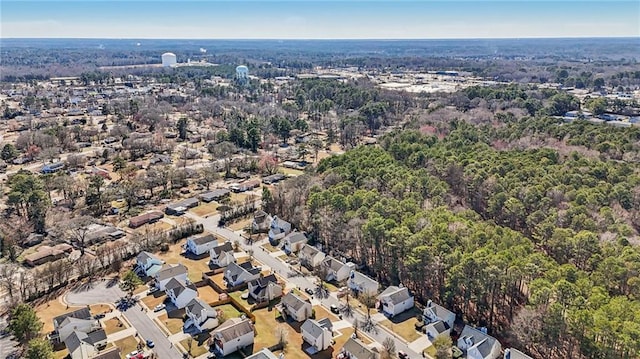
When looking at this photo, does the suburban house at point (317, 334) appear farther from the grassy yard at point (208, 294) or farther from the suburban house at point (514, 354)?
the suburban house at point (514, 354)

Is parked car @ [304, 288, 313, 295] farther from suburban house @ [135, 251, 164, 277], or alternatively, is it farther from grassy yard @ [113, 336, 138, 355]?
grassy yard @ [113, 336, 138, 355]

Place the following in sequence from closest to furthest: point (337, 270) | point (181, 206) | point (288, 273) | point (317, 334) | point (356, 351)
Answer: point (356, 351) < point (317, 334) < point (337, 270) < point (288, 273) < point (181, 206)

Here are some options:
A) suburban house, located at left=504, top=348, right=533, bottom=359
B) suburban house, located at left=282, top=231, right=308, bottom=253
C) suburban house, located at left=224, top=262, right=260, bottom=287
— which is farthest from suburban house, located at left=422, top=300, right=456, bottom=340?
suburban house, located at left=282, top=231, right=308, bottom=253

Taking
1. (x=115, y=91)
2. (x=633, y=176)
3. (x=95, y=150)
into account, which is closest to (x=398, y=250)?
(x=633, y=176)

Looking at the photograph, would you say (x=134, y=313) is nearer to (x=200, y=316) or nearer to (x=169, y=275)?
(x=169, y=275)

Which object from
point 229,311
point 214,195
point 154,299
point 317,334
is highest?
point 214,195

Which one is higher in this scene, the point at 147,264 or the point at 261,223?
the point at 261,223

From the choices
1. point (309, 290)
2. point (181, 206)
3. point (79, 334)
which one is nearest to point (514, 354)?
point (309, 290)
